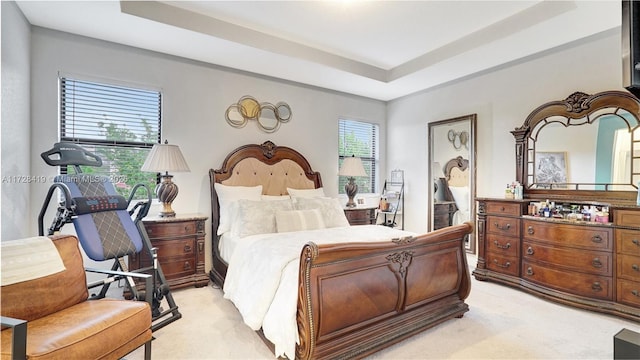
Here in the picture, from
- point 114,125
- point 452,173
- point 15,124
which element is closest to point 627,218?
point 452,173

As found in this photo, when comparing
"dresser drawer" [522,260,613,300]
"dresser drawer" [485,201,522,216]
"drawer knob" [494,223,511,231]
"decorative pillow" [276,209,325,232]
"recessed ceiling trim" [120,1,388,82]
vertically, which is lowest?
"dresser drawer" [522,260,613,300]

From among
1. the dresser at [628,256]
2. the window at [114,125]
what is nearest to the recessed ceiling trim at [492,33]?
the dresser at [628,256]

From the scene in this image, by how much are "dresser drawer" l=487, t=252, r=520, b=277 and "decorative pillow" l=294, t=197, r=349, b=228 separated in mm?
1832

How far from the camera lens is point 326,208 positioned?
3.64m

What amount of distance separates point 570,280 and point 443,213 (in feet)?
6.21

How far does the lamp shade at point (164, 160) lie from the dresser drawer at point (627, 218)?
168 inches

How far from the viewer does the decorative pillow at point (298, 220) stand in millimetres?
3215

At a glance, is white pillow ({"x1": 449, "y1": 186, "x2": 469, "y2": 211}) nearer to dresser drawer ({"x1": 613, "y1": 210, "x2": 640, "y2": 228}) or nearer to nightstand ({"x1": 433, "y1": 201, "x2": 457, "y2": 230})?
nightstand ({"x1": 433, "y1": 201, "x2": 457, "y2": 230})

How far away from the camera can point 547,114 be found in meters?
3.50

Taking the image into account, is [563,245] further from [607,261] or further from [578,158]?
[578,158]

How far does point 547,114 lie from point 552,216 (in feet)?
3.99

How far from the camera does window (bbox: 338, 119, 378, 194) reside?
5.18 metres

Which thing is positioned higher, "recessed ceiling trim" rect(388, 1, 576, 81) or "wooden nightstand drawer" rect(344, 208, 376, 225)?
"recessed ceiling trim" rect(388, 1, 576, 81)

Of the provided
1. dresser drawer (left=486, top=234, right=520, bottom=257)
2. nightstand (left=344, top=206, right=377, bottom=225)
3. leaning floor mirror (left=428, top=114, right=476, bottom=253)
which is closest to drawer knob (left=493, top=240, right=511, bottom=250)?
dresser drawer (left=486, top=234, right=520, bottom=257)
